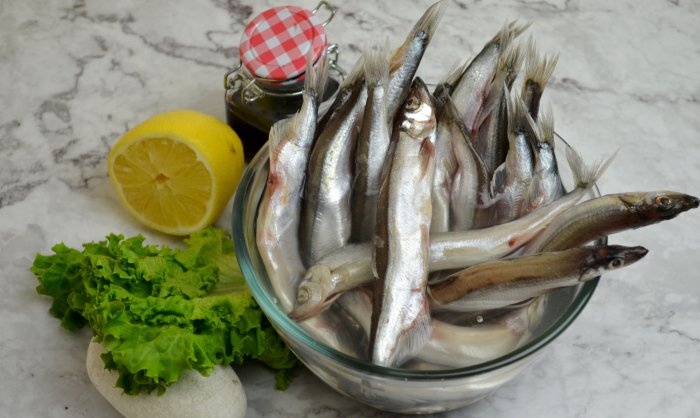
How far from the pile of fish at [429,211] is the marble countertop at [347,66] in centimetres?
21

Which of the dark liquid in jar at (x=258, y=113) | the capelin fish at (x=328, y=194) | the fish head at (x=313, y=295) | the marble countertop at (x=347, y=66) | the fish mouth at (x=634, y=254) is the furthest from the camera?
the dark liquid in jar at (x=258, y=113)

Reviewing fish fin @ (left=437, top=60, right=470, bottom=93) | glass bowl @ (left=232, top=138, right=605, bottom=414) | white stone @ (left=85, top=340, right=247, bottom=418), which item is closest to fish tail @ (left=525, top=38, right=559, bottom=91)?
fish fin @ (left=437, top=60, right=470, bottom=93)

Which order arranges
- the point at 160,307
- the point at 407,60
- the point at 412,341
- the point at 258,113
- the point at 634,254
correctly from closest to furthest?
1. the point at 634,254
2. the point at 412,341
3. the point at 160,307
4. the point at 407,60
5. the point at 258,113

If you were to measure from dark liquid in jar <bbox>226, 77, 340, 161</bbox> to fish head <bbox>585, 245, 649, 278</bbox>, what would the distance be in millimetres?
533

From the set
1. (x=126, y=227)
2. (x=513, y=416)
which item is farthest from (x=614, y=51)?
(x=126, y=227)

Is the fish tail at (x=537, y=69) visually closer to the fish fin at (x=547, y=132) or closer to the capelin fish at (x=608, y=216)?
the fish fin at (x=547, y=132)

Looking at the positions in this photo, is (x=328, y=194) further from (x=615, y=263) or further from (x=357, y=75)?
(x=615, y=263)

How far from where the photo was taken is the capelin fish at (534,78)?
1.41 m

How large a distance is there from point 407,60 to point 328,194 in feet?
0.81

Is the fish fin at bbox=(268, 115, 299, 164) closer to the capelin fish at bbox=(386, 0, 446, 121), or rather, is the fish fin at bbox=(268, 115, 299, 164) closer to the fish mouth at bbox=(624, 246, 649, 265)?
the capelin fish at bbox=(386, 0, 446, 121)

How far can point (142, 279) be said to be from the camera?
1.39m

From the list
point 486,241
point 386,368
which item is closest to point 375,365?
point 386,368

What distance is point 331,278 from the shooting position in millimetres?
1271

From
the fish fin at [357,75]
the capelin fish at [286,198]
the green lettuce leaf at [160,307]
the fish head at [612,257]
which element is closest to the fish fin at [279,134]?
the capelin fish at [286,198]
